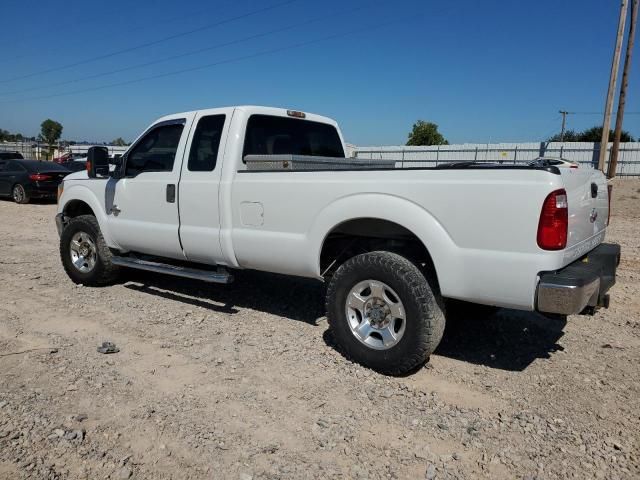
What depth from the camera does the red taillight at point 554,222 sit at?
3.20m

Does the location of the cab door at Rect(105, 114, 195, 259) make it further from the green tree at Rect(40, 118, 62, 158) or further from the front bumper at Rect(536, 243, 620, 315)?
the green tree at Rect(40, 118, 62, 158)

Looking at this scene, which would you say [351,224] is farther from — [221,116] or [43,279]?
[43,279]

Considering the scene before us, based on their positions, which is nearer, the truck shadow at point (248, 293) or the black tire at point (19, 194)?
the truck shadow at point (248, 293)

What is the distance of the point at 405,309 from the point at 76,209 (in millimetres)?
4971

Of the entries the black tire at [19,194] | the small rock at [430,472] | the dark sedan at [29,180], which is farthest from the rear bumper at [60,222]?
the black tire at [19,194]

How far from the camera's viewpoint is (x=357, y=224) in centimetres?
421

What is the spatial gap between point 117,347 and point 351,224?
7.35ft

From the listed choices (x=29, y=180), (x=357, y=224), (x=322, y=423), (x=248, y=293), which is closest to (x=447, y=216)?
(x=357, y=224)

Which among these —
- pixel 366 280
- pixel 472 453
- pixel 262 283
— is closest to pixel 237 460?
pixel 472 453

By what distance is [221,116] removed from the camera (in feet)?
16.9

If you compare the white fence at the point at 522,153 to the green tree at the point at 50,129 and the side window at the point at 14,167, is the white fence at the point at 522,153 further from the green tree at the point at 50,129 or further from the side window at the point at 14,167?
the green tree at the point at 50,129

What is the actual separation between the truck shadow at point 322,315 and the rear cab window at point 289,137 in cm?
Answer: 166

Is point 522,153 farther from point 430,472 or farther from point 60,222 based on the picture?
point 430,472

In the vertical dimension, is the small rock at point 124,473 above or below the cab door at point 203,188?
below
